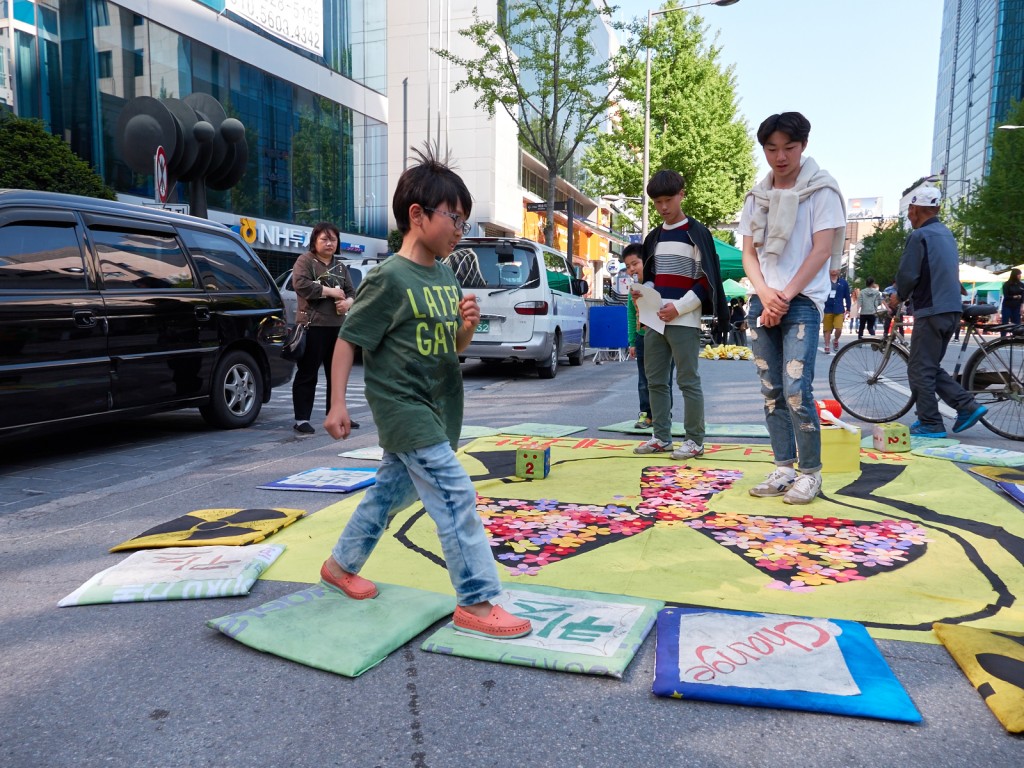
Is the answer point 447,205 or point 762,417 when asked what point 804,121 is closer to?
point 447,205

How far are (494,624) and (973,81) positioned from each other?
142852 millimetres

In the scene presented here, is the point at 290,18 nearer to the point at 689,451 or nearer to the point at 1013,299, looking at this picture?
the point at 1013,299

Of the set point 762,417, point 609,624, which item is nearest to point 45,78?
point 762,417

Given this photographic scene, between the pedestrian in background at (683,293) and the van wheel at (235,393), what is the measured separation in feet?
11.6

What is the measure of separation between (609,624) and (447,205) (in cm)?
145

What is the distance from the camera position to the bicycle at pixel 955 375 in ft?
21.4

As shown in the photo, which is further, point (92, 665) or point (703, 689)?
point (92, 665)

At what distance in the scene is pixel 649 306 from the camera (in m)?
5.63

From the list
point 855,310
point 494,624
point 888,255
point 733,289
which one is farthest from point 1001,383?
point 888,255

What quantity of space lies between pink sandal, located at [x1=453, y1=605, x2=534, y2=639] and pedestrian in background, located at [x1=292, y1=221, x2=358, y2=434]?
13.0ft

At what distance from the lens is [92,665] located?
251 cm

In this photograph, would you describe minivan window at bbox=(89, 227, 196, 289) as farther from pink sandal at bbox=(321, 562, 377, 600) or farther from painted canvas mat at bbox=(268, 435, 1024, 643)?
pink sandal at bbox=(321, 562, 377, 600)

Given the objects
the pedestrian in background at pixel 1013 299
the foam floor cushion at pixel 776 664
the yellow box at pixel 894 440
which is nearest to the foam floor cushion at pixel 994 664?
the foam floor cushion at pixel 776 664

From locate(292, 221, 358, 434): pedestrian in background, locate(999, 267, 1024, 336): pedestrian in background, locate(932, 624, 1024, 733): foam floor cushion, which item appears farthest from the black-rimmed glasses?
locate(999, 267, 1024, 336): pedestrian in background
